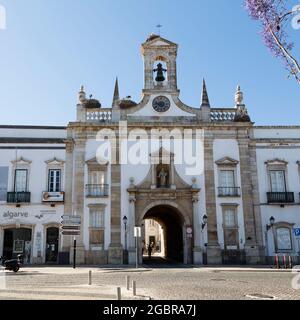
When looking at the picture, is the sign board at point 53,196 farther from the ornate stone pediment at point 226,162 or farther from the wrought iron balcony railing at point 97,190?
the ornate stone pediment at point 226,162

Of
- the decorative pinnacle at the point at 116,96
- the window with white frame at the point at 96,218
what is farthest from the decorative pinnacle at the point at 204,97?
the window with white frame at the point at 96,218

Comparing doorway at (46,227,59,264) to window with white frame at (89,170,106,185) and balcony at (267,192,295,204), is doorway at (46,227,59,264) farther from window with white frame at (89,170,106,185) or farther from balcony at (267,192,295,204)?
balcony at (267,192,295,204)

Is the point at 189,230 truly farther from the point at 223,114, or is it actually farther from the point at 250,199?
the point at 223,114

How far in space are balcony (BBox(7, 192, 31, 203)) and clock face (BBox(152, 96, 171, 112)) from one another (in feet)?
35.7

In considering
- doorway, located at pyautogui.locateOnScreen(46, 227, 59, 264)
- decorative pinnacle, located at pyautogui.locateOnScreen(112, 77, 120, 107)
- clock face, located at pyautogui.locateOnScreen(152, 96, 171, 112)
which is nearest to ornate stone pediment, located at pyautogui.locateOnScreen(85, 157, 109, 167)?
decorative pinnacle, located at pyautogui.locateOnScreen(112, 77, 120, 107)

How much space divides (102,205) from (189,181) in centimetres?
627

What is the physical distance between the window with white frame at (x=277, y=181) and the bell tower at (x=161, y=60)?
9.51m

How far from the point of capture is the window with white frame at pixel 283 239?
27.9m

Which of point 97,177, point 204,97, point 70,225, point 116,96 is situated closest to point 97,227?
point 97,177

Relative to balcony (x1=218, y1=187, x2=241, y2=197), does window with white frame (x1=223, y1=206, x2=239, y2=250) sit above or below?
below

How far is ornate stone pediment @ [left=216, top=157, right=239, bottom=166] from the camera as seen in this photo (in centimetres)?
2895

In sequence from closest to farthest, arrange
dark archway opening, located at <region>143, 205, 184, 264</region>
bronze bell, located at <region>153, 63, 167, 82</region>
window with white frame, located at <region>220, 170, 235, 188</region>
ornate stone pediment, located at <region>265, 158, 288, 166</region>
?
window with white frame, located at <region>220, 170, 235, 188</region> < ornate stone pediment, located at <region>265, 158, 288, 166</region> < dark archway opening, located at <region>143, 205, 184, 264</region> < bronze bell, located at <region>153, 63, 167, 82</region>
